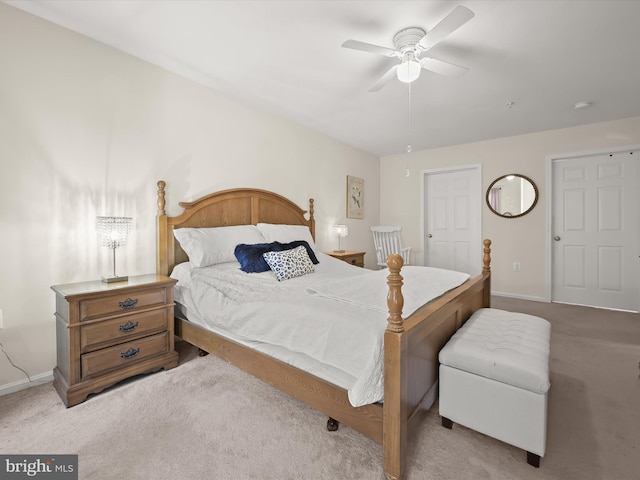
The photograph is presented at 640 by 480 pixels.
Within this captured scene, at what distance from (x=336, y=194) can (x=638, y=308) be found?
4134mm

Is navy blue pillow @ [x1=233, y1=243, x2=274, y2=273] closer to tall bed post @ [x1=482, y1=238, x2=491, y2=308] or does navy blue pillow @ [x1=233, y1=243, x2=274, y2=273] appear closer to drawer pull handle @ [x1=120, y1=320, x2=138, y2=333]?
drawer pull handle @ [x1=120, y1=320, x2=138, y2=333]

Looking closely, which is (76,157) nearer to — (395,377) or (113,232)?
(113,232)

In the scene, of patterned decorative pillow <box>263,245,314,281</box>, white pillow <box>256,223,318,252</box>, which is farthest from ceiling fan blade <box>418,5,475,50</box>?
white pillow <box>256,223,318,252</box>

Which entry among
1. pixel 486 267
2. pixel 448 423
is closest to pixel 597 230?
pixel 486 267

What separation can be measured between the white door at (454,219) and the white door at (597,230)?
0.99 m

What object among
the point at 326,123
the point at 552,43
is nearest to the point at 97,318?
the point at 326,123

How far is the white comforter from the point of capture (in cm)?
131

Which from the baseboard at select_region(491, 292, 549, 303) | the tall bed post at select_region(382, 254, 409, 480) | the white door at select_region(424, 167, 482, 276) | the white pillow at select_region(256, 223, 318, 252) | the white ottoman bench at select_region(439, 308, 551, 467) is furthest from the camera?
the white door at select_region(424, 167, 482, 276)

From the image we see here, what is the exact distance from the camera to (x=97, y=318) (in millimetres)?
1852

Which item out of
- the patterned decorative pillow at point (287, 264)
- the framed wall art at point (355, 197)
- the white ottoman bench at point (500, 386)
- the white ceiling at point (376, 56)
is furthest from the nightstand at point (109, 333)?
the framed wall art at point (355, 197)

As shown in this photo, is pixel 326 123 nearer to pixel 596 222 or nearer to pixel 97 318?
pixel 97 318

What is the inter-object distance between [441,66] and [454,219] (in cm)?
324

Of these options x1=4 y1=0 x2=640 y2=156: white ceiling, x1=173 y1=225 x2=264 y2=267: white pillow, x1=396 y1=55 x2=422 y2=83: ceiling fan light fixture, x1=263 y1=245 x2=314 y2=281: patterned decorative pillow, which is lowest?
x1=263 y1=245 x2=314 y2=281: patterned decorative pillow

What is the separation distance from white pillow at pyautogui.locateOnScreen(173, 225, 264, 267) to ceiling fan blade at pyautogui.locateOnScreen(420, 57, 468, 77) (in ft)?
6.76
